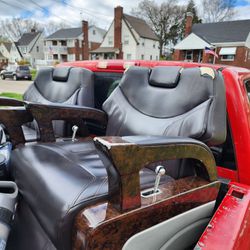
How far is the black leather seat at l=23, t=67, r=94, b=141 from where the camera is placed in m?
1.83

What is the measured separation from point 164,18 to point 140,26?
478 centimetres

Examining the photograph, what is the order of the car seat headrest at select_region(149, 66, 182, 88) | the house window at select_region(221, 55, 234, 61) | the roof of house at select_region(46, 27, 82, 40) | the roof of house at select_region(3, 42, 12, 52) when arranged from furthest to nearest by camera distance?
1. the roof of house at select_region(3, 42, 12, 52)
2. the roof of house at select_region(46, 27, 82, 40)
3. the house window at select_region(221, 55, 234, 61)
4. the car seat headrest at select_region(149, 66, 182, 88)

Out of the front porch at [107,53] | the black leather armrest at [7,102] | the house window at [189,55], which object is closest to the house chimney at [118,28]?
the front porch at [107,53]

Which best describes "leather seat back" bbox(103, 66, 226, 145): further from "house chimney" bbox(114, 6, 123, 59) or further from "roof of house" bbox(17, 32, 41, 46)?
"roof of house" bbox(17, 32, 41, 46)

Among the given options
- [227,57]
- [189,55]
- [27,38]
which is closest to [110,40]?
[189,55]

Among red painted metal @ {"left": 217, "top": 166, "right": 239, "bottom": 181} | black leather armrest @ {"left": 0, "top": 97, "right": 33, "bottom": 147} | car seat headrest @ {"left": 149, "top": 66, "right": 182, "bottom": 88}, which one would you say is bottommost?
red painted metal @ {"left": 217, "top": 166, "right": 239, "bottom": 181}

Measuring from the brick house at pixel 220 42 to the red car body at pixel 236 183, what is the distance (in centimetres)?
1839

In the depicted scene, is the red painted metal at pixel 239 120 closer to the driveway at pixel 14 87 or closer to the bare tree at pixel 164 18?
the driveway at pixel 14 87

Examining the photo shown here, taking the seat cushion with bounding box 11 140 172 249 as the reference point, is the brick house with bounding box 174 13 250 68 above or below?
above

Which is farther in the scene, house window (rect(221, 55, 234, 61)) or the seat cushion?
house window (rect(221, 55, 234, 61))

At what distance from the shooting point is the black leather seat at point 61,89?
1.83 meters

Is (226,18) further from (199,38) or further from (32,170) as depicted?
(32,170)

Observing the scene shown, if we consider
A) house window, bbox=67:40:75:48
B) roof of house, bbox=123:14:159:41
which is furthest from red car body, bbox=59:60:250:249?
house window, bbox=67:40:75:48

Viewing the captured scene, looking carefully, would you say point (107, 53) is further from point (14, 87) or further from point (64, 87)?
point (64, 87)
